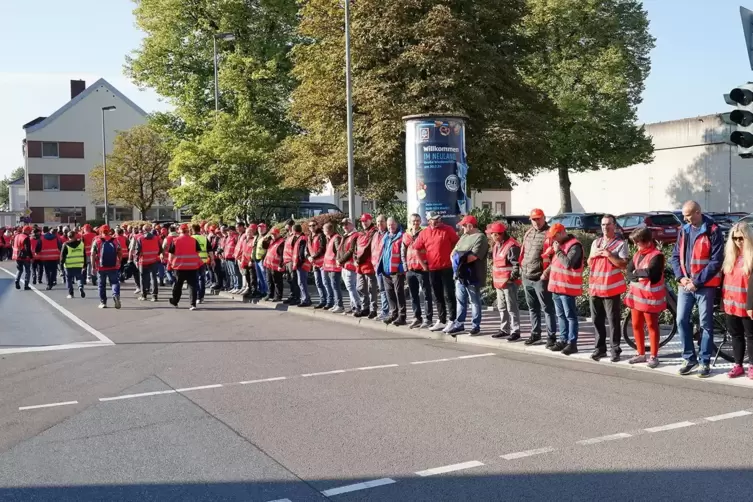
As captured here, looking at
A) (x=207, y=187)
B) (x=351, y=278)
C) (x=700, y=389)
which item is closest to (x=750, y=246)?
(x=700, y=389)

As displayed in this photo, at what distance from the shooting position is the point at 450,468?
552 cm

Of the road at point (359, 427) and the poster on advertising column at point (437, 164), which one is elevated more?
the poster on advertising column at point (437, 164)

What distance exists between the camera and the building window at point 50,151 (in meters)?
68.2

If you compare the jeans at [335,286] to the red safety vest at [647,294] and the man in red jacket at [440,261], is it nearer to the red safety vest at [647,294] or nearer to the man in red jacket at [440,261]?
the man in red jacket at [440,261]

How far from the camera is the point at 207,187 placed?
3055 centimetres

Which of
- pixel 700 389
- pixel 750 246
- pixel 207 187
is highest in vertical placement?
pixel 207 187

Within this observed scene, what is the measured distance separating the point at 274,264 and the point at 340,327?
407cm

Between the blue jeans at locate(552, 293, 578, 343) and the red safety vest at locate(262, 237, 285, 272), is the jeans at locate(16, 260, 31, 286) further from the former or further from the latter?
the blue jeans at locate(552, 293, 578, 343)

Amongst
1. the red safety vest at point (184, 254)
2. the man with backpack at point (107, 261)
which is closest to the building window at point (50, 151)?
the man with backpack at point (107, 261)

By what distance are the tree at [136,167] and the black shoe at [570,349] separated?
4711cm

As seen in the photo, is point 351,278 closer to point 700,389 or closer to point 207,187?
point 700,389

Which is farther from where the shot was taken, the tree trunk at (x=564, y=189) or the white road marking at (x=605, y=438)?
the tree trunk at (x=564, y=189)

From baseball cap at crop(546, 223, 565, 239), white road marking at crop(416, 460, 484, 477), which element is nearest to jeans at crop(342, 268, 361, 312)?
baseball cap at crop(546, 223, 565, 239)

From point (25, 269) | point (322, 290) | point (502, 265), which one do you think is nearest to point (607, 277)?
point (502, 265)
